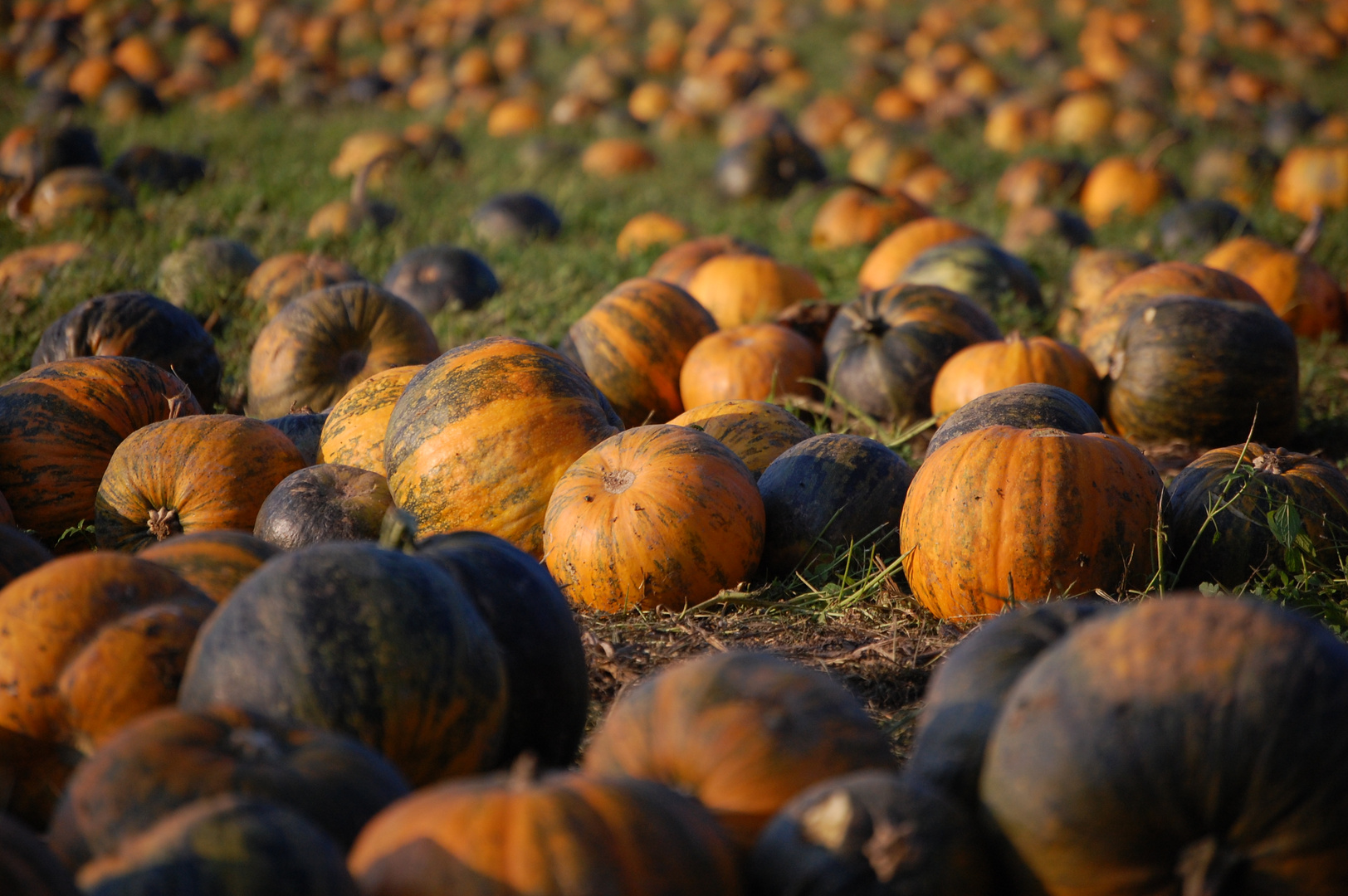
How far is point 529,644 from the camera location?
2.43m

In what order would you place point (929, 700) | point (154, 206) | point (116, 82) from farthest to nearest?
point (116, 82), point (154, 206), point (929, 700)

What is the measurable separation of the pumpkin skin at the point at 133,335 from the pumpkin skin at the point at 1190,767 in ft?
13.9

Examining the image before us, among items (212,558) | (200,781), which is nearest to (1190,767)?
(200,781)

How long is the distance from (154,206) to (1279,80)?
13624 mm

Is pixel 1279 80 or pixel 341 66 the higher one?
pixel 341 66

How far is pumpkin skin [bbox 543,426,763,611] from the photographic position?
3547 millimetres

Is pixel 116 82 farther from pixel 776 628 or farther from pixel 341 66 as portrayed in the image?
pixel 776 628

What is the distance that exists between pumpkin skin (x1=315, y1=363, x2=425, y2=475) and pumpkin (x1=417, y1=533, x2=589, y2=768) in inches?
65.2

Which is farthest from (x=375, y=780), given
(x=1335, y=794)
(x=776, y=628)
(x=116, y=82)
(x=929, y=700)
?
(x=116, y=82)

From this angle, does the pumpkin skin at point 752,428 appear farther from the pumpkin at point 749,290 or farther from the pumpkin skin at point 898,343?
the pumpkin at point 749,290

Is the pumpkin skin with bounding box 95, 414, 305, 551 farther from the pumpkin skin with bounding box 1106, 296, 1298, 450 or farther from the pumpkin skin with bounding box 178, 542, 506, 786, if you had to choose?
the pumpkin skin with bounding box 1106, 296, 1298, 450

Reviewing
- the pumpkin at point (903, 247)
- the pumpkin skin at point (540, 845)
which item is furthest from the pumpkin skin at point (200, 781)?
the pumpkin at point (903, 247)

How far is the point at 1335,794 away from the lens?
1.60 m

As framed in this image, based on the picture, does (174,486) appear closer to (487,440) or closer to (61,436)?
(61,436)
